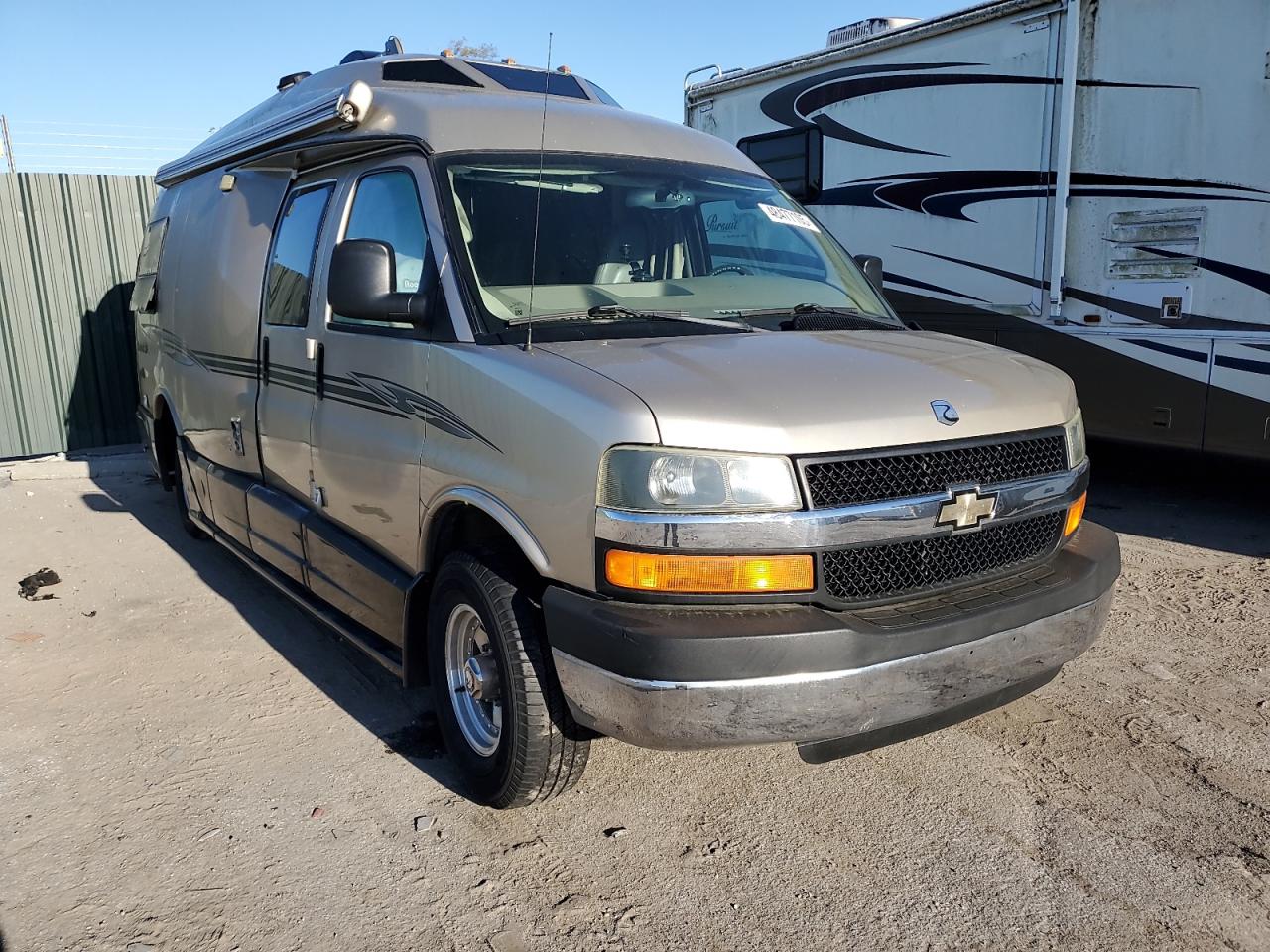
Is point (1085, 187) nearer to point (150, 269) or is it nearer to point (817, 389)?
point (817, 389)

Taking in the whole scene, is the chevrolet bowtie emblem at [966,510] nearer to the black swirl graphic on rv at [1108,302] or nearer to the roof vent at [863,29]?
the black swirl graphic on rv at [1108,302]

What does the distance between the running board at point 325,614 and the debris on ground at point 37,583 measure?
3.53 feet

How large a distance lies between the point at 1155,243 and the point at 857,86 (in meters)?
2.79

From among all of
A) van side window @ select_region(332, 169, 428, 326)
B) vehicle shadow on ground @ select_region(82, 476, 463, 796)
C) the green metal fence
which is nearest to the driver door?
van side window @ select_region(332, 169, 428, 326)

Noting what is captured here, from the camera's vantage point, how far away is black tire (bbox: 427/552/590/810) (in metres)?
3.11

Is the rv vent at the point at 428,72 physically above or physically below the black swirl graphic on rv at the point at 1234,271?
above

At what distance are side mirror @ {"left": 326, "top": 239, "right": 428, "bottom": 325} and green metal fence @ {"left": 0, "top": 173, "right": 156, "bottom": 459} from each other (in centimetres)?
742

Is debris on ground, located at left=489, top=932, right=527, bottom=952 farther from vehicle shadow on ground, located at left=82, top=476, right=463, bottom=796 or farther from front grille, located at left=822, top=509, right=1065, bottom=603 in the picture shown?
front grille, located at left=822, top=509, right=1065, bottom=603

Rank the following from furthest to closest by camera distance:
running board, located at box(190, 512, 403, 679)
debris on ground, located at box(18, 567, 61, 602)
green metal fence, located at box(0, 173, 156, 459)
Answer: green metal fence, located at box(0, 173, 156, 459), debris on ground, located at box(18, 567, 61, 602), running board, located at box(190, 512, 403, 679)

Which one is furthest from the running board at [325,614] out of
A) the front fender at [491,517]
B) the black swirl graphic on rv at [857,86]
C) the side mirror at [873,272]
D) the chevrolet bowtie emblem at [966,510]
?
the black swirl graphic on rv at [857,86]

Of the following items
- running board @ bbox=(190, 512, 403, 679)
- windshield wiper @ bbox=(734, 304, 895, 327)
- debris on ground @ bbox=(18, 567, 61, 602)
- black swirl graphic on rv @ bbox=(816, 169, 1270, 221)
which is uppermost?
black swirl graphic on rv @ bbox=(816, 169, 1270, 221)

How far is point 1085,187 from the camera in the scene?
697cm

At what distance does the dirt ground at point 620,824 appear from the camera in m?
2.87

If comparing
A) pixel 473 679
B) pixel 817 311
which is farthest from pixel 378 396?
pixel 817 311
